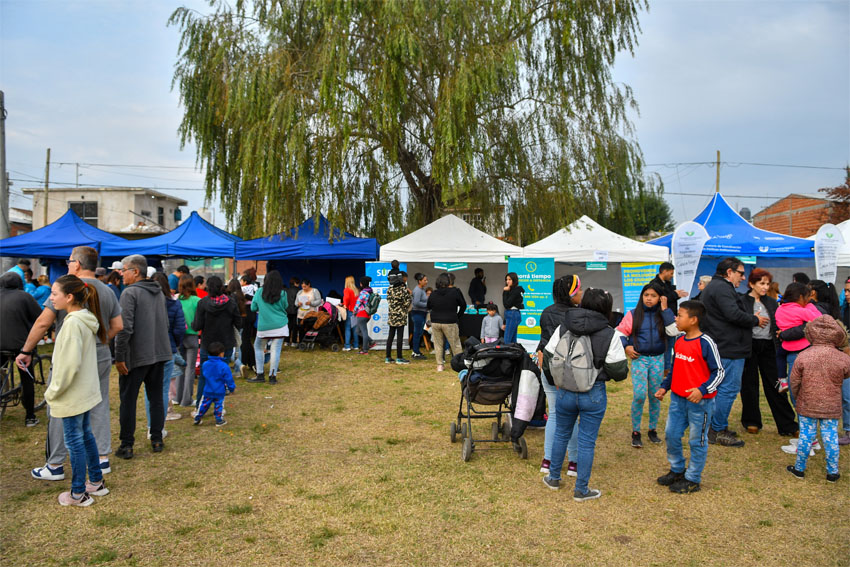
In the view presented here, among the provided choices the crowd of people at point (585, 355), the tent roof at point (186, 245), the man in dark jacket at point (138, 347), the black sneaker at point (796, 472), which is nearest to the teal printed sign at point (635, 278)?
the crowd of people at point (585, 355)

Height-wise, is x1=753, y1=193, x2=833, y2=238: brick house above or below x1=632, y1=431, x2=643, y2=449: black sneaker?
above

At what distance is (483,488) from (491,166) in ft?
33.5

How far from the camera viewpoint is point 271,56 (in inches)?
487

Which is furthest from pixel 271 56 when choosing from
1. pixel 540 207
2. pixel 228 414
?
pixel 228 414

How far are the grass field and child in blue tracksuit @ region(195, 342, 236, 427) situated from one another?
209mm

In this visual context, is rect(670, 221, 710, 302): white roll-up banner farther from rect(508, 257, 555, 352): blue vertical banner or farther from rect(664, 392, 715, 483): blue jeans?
rect(664, 392, 715, 483): blue jeans

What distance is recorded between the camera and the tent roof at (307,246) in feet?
40.1

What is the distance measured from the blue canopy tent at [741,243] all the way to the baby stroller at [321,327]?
761 centimetres

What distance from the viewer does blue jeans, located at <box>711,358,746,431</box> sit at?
5.35m

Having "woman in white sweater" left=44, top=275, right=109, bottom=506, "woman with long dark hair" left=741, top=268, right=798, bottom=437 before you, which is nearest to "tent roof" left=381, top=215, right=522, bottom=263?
"woman with long dark hair" left=741, top=268, right=798, bottom=437

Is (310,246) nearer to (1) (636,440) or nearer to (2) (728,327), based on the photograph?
(1) (636,440)

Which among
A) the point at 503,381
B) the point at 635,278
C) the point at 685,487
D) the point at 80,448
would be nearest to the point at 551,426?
the point at 503,381

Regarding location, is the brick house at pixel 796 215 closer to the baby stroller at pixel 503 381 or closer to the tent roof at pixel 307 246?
the tent roof at pixel 307 246

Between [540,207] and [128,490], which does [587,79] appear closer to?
[540,207]
